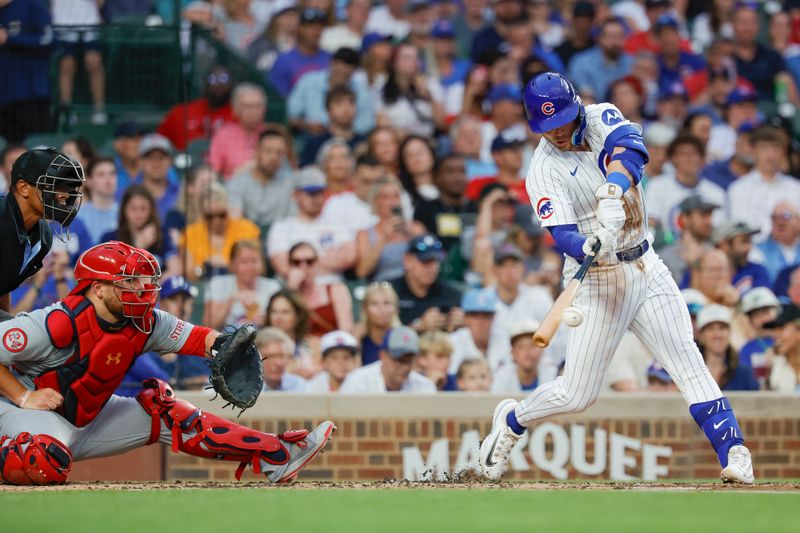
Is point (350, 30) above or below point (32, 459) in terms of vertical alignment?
above

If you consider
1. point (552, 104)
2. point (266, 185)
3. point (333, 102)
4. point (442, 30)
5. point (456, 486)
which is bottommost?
point (456, 486)

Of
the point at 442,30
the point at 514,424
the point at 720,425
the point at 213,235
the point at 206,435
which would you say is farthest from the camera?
the point at 442,30

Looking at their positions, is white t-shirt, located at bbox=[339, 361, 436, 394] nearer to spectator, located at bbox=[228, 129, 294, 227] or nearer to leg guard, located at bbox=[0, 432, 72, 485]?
spectator, located at bbox=[228, 129, 294, 227]

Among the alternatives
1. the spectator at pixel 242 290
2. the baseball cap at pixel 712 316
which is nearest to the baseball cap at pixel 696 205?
the baseball cap at pixel 712 316

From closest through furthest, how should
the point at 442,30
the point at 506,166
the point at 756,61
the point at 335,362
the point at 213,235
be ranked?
the point at 335,362, the point at 213,235, the point at 506,166, the point at 442,30, the point at 756,61

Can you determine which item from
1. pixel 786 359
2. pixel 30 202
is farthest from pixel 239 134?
pixel 30 202

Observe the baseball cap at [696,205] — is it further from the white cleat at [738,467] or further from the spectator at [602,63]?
the white cleat at [738,467]

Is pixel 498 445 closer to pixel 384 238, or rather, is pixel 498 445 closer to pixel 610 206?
pixel 610 206

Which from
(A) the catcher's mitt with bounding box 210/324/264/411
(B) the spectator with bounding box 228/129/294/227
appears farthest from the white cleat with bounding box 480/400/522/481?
(B) the spectator with bounding box 228/129/294/227
